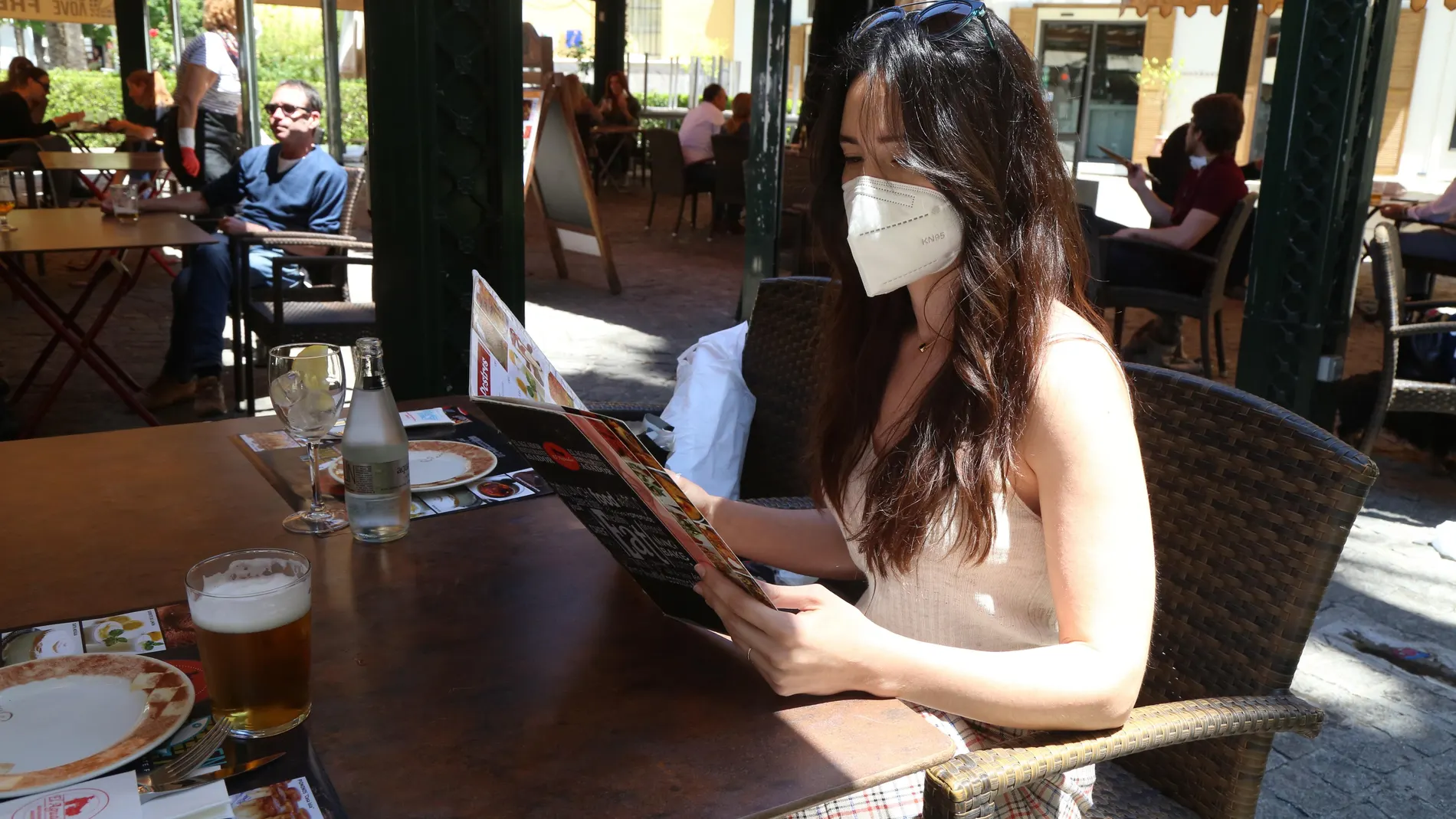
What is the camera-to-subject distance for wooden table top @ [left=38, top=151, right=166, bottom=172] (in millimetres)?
7105

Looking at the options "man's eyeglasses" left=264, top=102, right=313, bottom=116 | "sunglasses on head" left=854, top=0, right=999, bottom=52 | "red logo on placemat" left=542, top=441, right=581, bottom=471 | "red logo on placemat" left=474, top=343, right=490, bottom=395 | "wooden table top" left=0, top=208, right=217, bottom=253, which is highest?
"sunglasses on head" left=854, top=0, right=999, bottom=52

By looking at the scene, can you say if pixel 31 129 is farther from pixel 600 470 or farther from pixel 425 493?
pixel 600 470

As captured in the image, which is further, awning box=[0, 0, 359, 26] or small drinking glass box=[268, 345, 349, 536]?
awning box=[0, 0, 359, 26]

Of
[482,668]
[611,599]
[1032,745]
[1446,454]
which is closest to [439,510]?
[611,599]

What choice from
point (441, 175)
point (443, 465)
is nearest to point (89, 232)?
point (441, 175)

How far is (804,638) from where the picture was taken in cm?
107

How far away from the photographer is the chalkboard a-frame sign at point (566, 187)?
7555mm

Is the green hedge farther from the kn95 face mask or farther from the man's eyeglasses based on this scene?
the kn95 face mask

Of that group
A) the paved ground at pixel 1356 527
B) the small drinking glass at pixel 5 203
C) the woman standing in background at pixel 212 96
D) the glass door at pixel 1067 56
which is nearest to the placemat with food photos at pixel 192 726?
the paved ground at pixel 1356 527

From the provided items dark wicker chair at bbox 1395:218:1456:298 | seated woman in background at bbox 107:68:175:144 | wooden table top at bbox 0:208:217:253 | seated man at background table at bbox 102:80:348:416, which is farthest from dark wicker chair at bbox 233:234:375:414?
dark wicker chair at bbox 1395:218:1456:298

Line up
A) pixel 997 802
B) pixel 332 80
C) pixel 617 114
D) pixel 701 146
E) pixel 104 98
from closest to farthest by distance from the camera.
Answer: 1. pixel 997 802
2. pixel 332 80
3. pixel 701 146
4. pixel 617 114
5. pixel 104 98

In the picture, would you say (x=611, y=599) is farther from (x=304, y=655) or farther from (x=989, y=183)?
(x=989, y=183)

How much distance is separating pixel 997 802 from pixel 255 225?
4525 mm

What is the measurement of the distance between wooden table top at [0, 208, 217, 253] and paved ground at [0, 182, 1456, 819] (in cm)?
78
